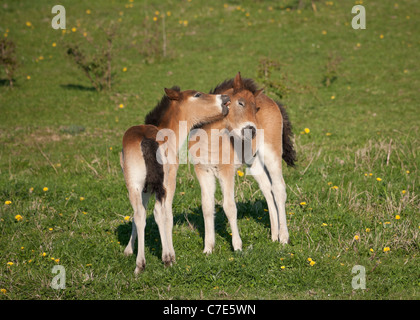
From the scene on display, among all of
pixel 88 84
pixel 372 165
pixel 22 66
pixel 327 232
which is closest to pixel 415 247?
pixel 327 232

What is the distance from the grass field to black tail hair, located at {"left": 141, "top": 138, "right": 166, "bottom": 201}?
1.07m

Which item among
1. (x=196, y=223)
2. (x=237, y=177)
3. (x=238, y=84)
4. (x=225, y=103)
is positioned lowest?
(x=196, y=223)

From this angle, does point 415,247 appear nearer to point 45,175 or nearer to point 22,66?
point 45,175

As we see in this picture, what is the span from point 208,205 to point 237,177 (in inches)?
115

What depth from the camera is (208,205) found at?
7.57m

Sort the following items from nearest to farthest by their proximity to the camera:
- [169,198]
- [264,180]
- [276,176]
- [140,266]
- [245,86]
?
[140,266] → [169,198] → [245,86] → [276,176] → [264,180]

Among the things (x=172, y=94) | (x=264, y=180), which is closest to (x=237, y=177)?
(x=264, y=180)

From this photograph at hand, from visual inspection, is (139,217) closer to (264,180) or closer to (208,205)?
(208,205)

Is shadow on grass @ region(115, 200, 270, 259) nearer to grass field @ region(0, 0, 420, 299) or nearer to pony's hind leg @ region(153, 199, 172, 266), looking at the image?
grass field @ region(0, 0, 420, 299)

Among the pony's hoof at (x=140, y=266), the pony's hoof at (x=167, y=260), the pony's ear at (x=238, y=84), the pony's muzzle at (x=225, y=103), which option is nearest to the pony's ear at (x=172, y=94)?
the pony's muzzle at (x=225, y=103)

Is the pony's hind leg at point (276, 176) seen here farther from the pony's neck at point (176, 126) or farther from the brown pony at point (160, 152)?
the pony's neck at point (176, 126)

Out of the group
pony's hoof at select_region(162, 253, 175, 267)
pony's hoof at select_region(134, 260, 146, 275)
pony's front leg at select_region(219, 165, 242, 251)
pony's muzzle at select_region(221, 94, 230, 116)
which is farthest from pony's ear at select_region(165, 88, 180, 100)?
pony's hoof at select_region(134, 260, 146, 275)

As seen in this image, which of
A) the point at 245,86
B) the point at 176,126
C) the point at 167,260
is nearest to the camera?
the point at 167,260
